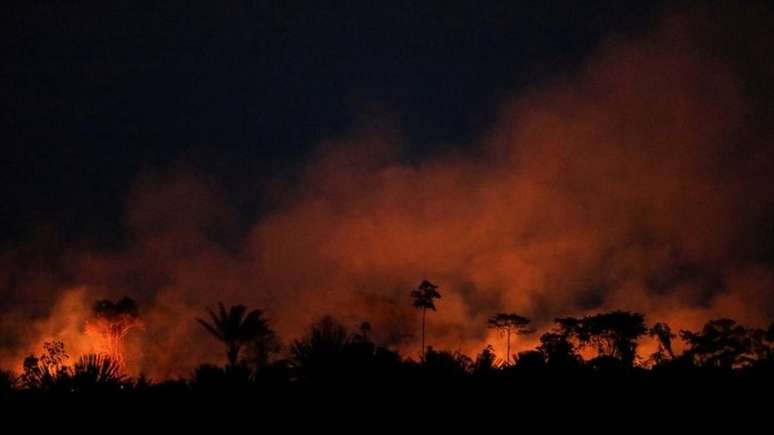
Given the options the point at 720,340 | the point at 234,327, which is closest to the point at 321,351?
the point at 234,327

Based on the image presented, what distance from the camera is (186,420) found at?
13.1m

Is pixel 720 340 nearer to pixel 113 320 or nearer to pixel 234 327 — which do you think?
pixel 234 327

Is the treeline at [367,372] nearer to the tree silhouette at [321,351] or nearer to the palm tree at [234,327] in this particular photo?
the tree silhouette at [321,351]

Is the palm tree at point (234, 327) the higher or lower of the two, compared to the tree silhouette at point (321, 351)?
higher

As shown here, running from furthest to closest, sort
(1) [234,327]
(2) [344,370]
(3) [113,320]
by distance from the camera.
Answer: (3) [113,320] → (1) [234,327] → (2) [344,370]

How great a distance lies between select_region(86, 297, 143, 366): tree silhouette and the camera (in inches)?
2771

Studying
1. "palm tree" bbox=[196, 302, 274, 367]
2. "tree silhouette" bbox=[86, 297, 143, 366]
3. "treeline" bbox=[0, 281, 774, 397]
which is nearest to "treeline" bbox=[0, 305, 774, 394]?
"treeline" bbox=[0, 281, 774, 397]

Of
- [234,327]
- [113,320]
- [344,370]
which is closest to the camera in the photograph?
[344,370]

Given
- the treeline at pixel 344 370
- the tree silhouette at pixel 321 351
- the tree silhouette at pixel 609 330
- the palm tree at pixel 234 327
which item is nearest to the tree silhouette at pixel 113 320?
the palm tree at pixel 234 327

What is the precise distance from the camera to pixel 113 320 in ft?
232

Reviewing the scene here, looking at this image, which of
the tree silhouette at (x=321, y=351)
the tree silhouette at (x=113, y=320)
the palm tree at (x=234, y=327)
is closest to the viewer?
the tree silhouette at (x=321, y=351)

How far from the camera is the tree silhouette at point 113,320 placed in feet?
231

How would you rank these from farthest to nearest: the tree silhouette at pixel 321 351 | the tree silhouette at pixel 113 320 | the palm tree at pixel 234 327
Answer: the tree silhouette at pixel 113 320 < the palm tree at pixel 234 327 < the tree silhouette at pixel 321 351

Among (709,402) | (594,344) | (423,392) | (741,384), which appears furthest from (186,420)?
(594,344)
